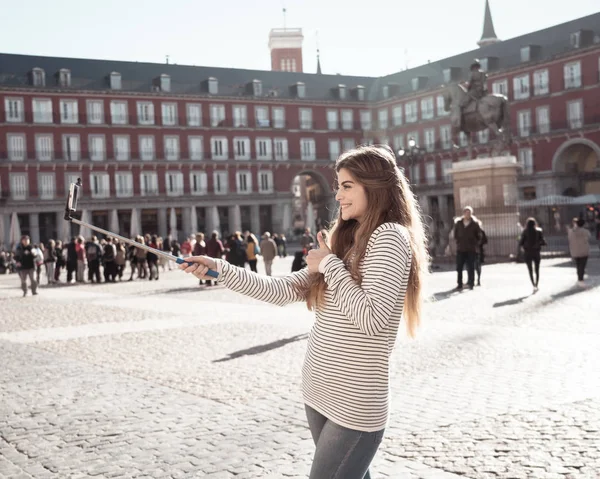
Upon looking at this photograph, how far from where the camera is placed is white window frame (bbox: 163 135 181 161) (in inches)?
2377

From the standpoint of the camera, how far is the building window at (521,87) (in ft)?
185

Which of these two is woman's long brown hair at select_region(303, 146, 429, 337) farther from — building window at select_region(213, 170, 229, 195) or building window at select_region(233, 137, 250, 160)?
building window at select_region(233, 137, 250, 160)

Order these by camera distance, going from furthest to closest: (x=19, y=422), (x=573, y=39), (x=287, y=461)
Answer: (x=573, y=39)
(x=19, y=422)
(x=287, y=461)

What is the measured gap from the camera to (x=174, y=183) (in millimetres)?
60562

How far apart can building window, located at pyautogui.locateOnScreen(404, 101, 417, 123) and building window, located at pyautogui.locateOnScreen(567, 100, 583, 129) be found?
584 inches

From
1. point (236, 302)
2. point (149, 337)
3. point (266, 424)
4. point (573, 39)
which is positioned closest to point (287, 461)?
point (266, 424)

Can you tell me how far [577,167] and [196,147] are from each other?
92.0ft

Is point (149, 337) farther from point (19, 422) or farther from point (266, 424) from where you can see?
point (266, 424)

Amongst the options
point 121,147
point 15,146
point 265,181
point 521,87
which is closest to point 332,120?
point 265,181

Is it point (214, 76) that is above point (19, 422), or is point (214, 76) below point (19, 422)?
above

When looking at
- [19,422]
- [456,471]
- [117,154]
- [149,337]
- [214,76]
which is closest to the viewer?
[456,471]

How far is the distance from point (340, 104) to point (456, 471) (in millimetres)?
64673

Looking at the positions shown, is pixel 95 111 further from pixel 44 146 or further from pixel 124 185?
pixel 124 185

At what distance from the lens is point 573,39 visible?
53.6 meters
